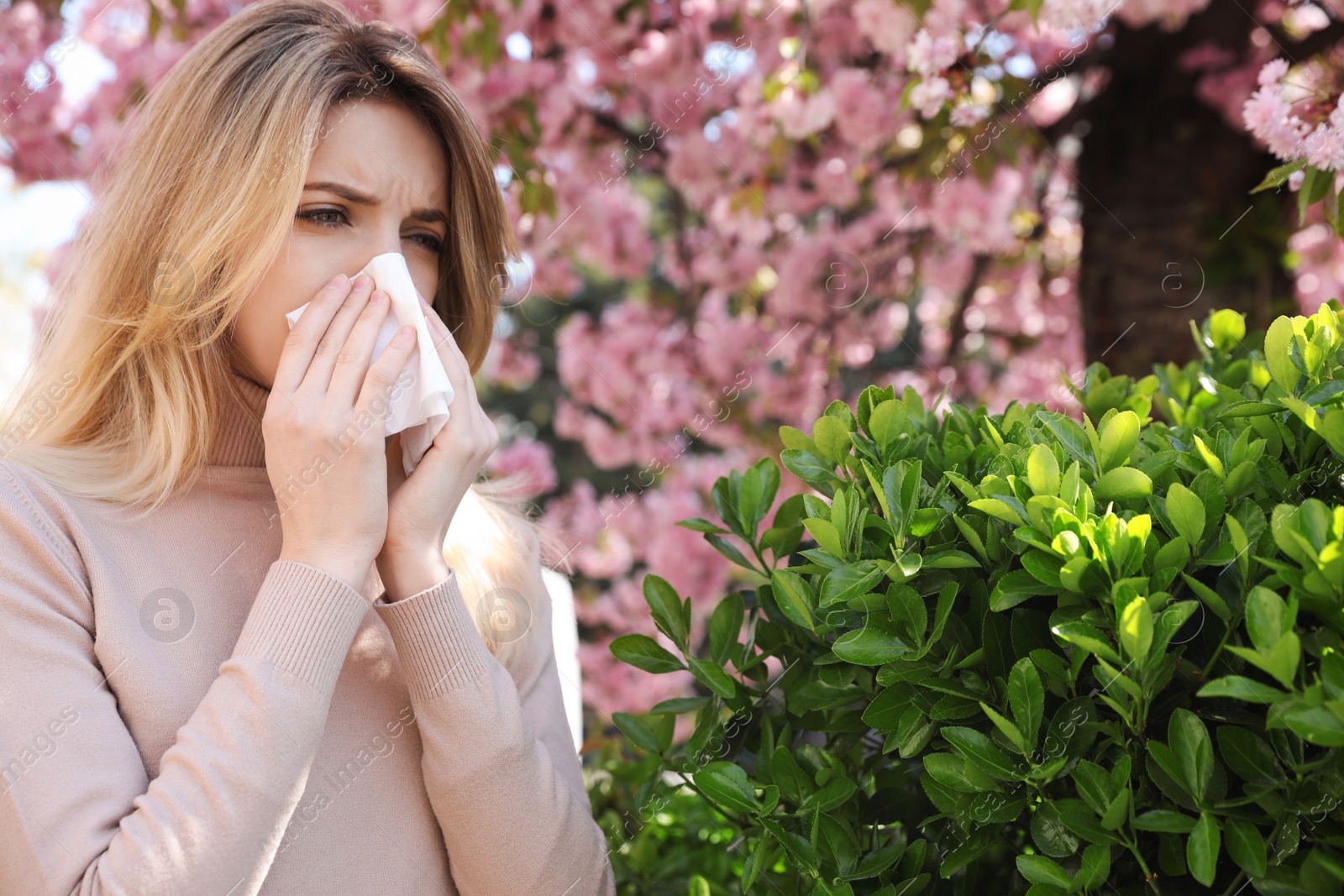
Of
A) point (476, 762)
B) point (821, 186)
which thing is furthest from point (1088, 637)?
point (821, 186)

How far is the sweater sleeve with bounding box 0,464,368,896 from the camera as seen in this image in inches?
37.4

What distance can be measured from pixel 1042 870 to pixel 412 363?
94 centimetres

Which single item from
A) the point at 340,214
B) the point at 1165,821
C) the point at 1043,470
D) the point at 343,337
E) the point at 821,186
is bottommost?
the point at 821,186

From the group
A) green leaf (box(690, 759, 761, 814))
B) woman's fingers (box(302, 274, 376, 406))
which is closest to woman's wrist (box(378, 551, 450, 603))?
woman's fingers (box(302, 274, 376, 406))

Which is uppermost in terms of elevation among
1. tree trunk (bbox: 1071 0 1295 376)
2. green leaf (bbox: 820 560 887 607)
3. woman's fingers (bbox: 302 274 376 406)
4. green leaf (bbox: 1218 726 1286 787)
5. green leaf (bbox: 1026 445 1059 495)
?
woman's fingers (bbox: 302 274 376 406)

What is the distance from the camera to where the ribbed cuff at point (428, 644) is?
3.98ft

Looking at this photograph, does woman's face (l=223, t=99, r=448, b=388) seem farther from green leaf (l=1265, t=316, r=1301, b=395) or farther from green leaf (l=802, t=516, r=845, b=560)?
green leaf (l=1265, t=316, r=1301, b=395)

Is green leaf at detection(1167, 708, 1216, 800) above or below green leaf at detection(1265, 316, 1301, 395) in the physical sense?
below

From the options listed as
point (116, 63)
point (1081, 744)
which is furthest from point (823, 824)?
point (116, 63)

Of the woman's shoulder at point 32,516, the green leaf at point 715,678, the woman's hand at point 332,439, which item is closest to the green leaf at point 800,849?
the green leaf at point 715,678

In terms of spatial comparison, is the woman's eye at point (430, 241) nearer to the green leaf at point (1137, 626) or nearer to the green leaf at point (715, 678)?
the green leaf at point (715, 678)

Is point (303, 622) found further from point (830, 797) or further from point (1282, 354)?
point (1282, 354)

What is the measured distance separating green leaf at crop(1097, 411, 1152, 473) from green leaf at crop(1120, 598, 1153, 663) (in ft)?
0.81

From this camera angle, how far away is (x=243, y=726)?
3.30 feet
